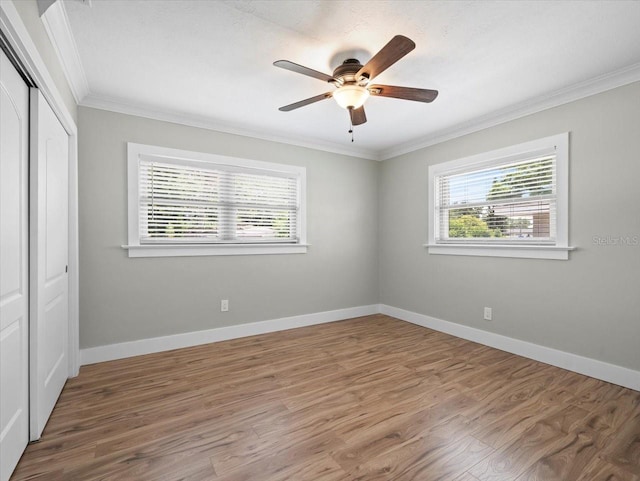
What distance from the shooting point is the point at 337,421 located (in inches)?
79.5

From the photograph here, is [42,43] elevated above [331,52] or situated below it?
below

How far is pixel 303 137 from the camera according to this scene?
4051 millimetres

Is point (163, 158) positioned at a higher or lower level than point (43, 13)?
lower

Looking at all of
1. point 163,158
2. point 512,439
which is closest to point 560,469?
point 512,439

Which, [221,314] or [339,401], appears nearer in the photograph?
[339,401]

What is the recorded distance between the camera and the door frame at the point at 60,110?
4.44 feet

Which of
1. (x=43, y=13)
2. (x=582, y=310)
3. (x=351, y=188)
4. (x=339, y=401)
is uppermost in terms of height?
(x=43, y=13)

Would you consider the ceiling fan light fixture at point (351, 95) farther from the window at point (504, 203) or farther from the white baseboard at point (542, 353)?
the white baseboard at point (542, 353)

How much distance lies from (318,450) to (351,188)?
3476 mm

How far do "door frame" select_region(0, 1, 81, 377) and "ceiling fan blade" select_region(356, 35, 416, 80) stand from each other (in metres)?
1.71

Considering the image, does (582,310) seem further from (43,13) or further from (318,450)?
(43,13)

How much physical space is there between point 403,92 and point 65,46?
2324mm

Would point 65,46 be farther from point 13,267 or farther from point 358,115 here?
point 358,115

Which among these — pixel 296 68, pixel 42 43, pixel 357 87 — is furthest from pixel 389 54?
pixel 42 43
